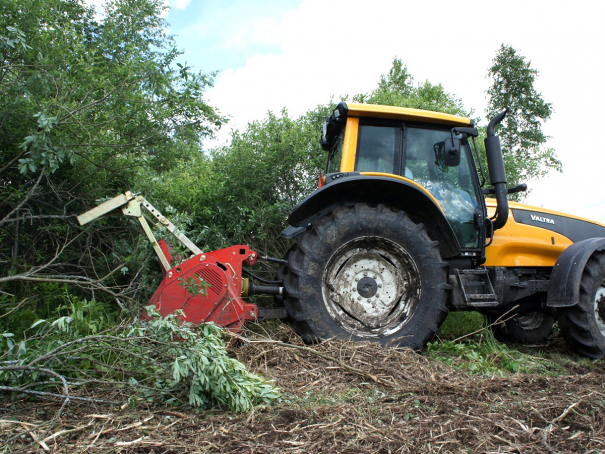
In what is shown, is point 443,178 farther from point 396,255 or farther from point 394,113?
point 396,255

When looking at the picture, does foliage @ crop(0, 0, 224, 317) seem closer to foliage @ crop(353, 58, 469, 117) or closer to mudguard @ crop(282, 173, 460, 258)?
mudguard @ crop(282, 173, 460, 258)

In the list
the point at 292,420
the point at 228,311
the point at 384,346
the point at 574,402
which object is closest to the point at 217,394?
the point at 292,420

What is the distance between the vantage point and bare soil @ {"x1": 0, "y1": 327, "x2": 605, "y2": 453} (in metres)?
2.02

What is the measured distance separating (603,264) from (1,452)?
4.86 meters

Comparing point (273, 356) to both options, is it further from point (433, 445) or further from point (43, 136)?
point (43, 136)

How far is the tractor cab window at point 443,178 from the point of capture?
4477 mm

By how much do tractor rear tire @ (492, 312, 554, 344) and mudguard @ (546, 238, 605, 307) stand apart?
1.38 metres

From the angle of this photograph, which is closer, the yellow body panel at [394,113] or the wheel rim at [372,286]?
the wheel rim at [372,286]

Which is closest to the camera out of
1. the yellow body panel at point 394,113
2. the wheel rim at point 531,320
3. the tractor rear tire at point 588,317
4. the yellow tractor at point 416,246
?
the yellow tractor at point 416,246

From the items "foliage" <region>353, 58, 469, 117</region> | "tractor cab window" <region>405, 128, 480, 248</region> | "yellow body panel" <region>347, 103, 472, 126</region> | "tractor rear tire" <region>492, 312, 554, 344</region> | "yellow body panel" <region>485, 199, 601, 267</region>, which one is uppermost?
"foliage" <region>353, 58, 469, 117</region>

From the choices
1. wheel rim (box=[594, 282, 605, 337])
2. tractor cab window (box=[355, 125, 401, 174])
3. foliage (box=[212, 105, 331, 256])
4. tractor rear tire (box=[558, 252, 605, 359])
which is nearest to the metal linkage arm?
tractor cab window (box=[355, 125, 401, 174])

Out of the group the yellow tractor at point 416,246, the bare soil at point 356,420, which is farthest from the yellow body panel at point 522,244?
the bare soil at point 356,420

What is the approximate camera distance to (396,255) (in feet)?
13.3

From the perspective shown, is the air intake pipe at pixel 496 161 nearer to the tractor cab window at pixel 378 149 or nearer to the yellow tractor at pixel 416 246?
the yellow tractor at pixel 416 246
